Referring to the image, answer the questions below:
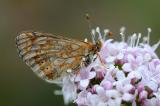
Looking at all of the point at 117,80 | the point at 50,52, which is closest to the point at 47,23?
the point at 50,52

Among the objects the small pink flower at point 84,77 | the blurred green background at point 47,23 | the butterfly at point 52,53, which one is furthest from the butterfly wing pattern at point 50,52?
the blurred green background at point 47,23

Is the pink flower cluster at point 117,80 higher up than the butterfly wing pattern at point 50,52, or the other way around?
the butterfly wing pattern at point 50,52

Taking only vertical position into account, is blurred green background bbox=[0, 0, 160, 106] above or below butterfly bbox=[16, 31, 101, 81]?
above

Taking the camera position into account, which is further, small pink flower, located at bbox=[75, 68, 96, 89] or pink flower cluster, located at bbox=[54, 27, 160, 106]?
small pink flower, located at bbox=[75, 68, 96, 89]

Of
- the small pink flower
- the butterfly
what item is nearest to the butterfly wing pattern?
the butterfly

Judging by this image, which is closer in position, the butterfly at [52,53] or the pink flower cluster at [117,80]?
the pink flower cluster at [117,80]

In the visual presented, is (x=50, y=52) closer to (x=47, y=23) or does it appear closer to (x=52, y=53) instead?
(x=52, y=53)

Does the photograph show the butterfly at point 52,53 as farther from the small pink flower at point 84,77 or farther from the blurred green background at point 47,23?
the blurred green background at point 47,23

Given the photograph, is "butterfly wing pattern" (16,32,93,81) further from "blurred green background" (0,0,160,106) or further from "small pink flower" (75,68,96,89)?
"blurred green background" (0,0,160,106)
